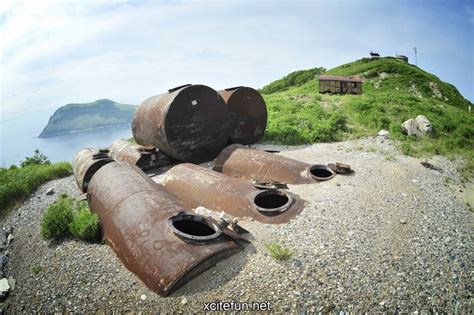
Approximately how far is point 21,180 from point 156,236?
9393mm

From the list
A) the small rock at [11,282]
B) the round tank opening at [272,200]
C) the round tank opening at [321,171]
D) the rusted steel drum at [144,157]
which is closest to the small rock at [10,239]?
the small rock at [11,282]

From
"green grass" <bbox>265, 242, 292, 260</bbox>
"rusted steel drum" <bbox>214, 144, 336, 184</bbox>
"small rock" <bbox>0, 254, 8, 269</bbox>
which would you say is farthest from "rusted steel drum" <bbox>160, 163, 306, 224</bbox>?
"small rock" <bbox>0, 254, 8, 269</bbox>

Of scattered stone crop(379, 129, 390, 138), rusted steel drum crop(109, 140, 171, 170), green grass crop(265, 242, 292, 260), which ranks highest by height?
rusted steel drum crop(109, 140, 171, 170)

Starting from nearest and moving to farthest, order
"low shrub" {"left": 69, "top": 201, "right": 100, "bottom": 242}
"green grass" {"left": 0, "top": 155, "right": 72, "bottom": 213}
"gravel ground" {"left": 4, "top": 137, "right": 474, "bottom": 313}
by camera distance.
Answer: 1. "gravel ground" {"left": 4, "top": 137, "right": 474, "bottom": 313}
2. "low shrub" {"left": 69, "top": 201, "right": 100, "bottom": 242}
3. "green grass" {"left": 0, "top": 155, "right": 72, "bottom": 213}

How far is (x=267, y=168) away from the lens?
777cm

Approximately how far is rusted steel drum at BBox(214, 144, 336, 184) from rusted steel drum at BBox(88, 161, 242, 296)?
9.52 ft

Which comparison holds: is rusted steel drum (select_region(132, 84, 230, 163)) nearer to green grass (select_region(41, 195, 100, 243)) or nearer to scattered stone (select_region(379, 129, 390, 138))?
green grass (select_region(41, 195, 100, 243))

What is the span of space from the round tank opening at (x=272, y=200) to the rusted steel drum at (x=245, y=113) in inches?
208

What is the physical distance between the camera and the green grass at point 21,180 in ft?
32.6

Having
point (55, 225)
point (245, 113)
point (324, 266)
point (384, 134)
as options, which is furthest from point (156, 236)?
point (384, 134)

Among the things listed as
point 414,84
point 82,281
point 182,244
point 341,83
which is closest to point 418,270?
point 182,244

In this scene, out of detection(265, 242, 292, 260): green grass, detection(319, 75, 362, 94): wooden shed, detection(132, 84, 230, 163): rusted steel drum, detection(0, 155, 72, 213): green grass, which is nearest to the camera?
detection(265, 242, 292, 260): green grass

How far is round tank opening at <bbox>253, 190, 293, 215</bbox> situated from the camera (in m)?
5.72

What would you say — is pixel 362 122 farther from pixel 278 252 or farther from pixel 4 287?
pixel 4 287
